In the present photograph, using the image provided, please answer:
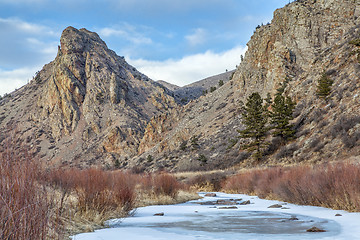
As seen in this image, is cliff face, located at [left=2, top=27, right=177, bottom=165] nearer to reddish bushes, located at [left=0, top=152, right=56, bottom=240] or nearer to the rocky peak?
the rocky peak

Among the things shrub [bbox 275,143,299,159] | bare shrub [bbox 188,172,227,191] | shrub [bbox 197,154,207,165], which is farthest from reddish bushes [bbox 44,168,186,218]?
shrub [bbox 197,154,207,165]

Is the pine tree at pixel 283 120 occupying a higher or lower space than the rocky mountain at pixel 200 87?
lower

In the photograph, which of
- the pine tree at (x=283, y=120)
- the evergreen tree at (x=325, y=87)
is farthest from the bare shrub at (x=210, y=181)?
the evergreen tree at (x=325, y=87)

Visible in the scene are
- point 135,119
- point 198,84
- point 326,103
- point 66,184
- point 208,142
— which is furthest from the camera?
point 198,84

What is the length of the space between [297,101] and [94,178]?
3607 cm

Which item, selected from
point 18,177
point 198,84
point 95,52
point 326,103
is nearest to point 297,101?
point 326,103

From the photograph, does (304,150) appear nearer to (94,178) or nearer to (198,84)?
(94,178)

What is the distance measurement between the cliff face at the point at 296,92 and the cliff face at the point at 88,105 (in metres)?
13.7

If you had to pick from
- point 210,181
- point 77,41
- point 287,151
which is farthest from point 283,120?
point 77,41

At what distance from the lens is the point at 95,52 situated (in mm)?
90875

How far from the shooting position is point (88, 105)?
260 feet

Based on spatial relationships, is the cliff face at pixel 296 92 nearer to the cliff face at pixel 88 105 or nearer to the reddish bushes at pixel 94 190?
the cliff face at pixel 88 105

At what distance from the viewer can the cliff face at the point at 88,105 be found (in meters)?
71.1

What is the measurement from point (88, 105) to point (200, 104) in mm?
31356
